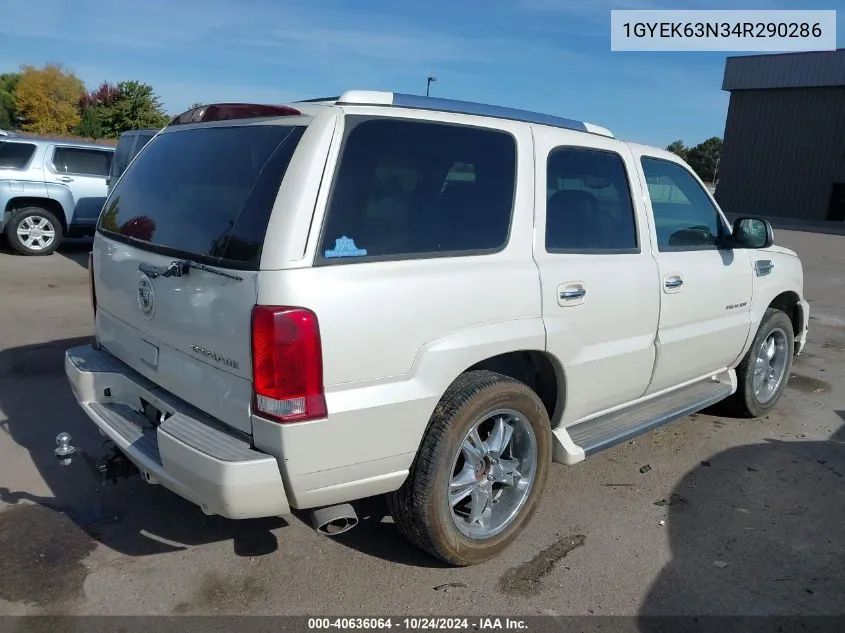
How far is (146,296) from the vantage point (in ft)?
9.48

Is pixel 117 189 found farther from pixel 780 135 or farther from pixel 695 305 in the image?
pixel 780 135

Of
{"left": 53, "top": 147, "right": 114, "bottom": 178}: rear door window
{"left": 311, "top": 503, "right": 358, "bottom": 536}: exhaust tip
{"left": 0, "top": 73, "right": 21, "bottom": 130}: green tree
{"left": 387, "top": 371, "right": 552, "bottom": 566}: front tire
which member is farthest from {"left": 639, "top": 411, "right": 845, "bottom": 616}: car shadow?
{"left": 0, "top": 73, "right": 21, "bottom": 130}: green tree

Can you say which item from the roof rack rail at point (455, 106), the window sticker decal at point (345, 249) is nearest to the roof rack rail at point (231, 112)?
the roof rack rail at point (455, 106)

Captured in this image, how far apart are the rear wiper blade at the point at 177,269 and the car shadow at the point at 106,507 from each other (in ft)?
4.23

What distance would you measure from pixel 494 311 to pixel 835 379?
15.6 ft

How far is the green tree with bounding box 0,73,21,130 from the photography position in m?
64.9

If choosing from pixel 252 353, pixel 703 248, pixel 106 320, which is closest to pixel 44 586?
pixel 106 320

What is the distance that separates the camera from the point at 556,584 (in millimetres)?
2975

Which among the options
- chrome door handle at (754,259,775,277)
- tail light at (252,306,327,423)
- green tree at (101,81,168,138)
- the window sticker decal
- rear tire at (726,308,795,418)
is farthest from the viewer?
green tree at (101,81,168,138)

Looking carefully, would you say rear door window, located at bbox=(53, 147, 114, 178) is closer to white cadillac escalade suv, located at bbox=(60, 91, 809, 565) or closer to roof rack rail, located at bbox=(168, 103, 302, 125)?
white cadillac escalade suv, located at bbox=(60, 91, 809, 565)

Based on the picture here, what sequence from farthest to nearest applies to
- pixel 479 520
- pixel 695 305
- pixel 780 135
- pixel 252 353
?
pixel 780 135
pixel 695 305
pixel 479 520
pixel 252 353

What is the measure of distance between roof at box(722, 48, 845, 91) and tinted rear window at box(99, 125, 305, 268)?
36.4 meters

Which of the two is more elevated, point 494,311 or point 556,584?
point 494,311

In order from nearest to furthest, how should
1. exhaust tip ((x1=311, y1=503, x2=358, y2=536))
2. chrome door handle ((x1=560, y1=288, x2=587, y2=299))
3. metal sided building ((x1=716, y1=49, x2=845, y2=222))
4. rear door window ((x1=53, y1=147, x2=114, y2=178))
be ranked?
exhaust tip ((x1=311, y1=503, x2=358, y2=536)) < chrome door handle ((x1=560, y1=288, x2=587, y2=299)) < rear door window ((x1=53, y1=147, x2=114, y2=178)) < metal sided building ((x1=716, y1=49, x2=845, y2=222))
